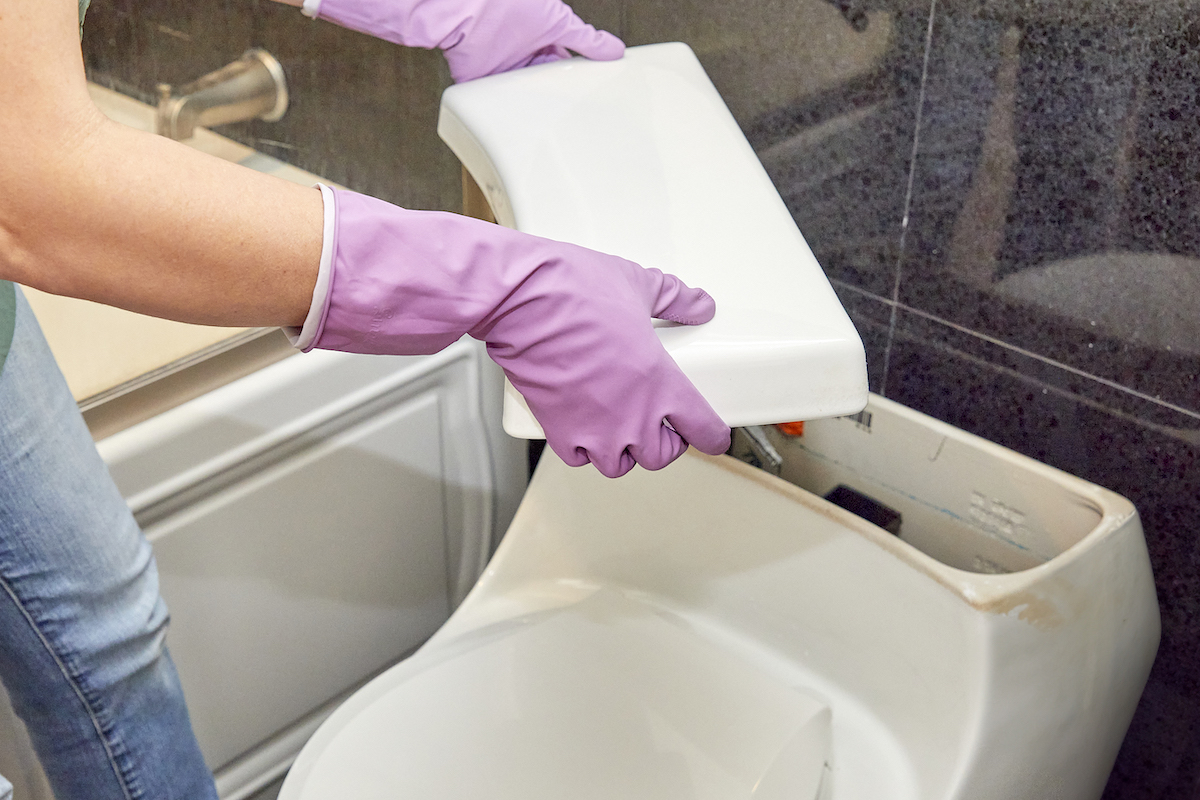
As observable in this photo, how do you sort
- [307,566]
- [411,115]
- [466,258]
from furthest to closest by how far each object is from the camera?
1. [411,115]
2. [307,566]
3. [466,258]

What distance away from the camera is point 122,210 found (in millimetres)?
458

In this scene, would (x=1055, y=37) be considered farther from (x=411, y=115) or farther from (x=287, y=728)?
(x=287, y=728)

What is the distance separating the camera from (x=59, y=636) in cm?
69

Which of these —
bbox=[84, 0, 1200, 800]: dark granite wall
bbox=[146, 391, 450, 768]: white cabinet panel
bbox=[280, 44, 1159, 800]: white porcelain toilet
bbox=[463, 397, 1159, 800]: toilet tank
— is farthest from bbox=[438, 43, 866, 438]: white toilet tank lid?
bbox=[146, 391, 450, 768]: white cabinet panel

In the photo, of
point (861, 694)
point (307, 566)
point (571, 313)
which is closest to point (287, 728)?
point (307, 566)

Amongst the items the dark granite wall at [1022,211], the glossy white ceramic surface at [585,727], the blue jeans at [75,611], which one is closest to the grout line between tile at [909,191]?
the dark granite wall at [1022,211]

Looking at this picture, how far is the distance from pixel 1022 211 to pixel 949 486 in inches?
8.7

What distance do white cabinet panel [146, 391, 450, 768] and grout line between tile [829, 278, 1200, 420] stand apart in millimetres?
439

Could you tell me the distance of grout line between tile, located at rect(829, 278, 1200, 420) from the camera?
2.55ft

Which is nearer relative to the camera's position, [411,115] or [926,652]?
[926,652]

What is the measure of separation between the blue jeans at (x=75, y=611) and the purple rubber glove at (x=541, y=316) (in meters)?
0.25

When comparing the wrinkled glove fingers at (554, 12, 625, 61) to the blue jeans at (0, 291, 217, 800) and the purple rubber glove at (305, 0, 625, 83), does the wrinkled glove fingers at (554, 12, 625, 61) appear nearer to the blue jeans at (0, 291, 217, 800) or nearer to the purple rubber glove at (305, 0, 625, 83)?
the purple rubber glove at (305, 0, 625, 83)

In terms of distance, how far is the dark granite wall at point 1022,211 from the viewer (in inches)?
28.2

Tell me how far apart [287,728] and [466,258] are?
2.26 ft
